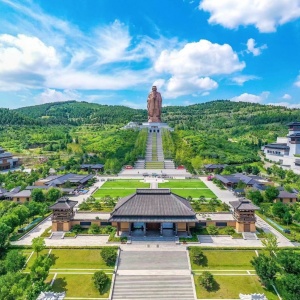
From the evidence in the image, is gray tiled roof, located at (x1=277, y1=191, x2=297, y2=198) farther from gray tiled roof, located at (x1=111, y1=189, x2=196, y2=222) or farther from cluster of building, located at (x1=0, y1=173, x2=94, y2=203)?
cluster of building, located at (x1=0, y1=173, x2=94, y2=203)

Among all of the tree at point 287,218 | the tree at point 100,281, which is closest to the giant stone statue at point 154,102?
the tree at point 287,218

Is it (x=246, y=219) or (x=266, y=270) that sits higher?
(x=246, y=219)

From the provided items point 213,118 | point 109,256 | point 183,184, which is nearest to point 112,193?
point 183,184

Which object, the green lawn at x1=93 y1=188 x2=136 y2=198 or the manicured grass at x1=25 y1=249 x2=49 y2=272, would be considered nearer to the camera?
the manicured grass at x1=25 y1=249 x2=49 y2=272

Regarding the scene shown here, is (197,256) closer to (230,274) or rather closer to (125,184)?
(230,274)

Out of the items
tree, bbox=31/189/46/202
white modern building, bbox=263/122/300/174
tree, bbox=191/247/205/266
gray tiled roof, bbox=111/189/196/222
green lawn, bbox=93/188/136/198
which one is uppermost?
white modern building, bbox=263/122/300/174

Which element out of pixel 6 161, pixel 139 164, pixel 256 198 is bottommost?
pixel 256 198

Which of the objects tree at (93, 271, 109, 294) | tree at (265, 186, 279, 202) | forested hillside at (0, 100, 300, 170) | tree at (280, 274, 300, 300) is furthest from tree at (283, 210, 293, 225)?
forested hillside at (0, 100, 300, 170)

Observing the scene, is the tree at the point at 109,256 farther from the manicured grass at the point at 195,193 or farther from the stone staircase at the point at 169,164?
the stone staircase at the point at 169,164
